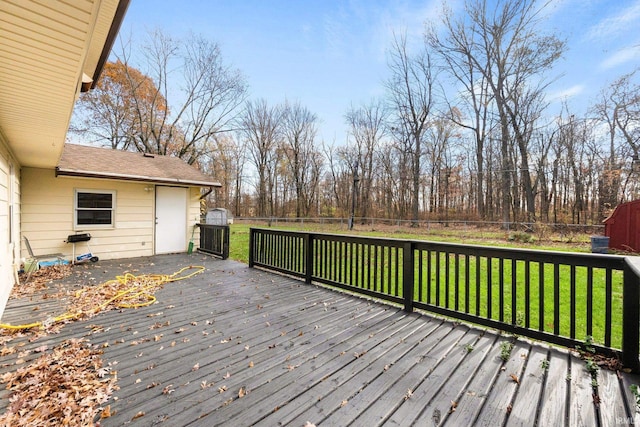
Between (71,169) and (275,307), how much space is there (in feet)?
18.6

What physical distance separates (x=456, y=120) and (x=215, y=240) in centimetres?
1745

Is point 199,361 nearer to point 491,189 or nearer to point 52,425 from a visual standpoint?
point 52,425

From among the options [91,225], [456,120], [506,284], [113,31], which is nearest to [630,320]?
[506,284]

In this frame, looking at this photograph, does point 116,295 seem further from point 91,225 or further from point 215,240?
point 91,225

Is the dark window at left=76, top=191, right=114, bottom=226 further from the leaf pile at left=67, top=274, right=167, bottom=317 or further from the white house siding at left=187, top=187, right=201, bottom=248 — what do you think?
the leaf pile at left=67, top=274, right=167, bottom=317

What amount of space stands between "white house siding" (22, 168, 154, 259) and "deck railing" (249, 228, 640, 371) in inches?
139

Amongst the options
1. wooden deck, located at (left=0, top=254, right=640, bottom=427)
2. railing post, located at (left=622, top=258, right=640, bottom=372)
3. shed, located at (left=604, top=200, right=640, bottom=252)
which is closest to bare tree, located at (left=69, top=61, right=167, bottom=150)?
wooden deck, located at (left=0, top=254, right=640, bottom=427)

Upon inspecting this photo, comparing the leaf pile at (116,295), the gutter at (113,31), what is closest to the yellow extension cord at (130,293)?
the leaf pile at (116,295)

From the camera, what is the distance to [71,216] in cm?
628

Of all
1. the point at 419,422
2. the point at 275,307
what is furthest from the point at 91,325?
the point at 419,422

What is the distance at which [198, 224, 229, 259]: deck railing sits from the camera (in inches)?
270

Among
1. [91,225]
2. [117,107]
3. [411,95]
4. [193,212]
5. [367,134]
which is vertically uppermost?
[411,95]

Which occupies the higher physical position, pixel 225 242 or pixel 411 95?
pixel 411 95

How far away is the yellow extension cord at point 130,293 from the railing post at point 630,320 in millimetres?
4998
